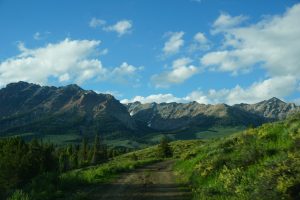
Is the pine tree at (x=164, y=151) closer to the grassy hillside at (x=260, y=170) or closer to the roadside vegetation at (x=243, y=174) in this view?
the roadside vegetation at (x=243, y=174)

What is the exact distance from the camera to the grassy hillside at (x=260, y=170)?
14422mm

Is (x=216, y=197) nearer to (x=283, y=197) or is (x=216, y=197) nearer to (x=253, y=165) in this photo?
(x=253, y=165)

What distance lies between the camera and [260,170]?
1884 centimetres

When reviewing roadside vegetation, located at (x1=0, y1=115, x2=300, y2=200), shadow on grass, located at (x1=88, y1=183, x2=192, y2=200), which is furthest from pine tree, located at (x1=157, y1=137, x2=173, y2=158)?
shadow on grass, located at (x1=88, y1=183, x2=192, y2=200)

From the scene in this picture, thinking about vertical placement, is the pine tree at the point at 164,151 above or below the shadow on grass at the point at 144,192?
above

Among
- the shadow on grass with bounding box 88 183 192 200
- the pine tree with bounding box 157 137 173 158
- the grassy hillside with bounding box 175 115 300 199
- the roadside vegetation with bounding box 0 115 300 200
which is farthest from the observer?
the pine tree with bounding box 157 137 173 158

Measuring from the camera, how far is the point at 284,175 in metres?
14.4

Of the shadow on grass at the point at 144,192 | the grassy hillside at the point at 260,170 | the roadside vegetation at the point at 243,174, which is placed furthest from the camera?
the shadow on grass at the point at 144,192

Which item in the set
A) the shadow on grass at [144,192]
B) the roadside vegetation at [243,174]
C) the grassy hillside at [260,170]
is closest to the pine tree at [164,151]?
the roadside vegetation at [243,174]

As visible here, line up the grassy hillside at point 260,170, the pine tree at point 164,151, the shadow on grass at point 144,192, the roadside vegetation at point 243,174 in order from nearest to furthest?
the grassy hillside at point 260,170
the roadside vegetation at point 243,174
the shadow on grass at point 144,192
the pine tree at point 164,151

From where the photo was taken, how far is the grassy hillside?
14422 millimetres

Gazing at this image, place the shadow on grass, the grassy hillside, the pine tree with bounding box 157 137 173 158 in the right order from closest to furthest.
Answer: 1. the grassy hillside
2. the shadow on grass
3. the pine tree with bounding box 157 137 173 158

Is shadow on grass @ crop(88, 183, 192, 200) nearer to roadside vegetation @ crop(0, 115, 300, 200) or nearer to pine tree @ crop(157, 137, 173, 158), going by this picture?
roadside vegetation @ crop(0, 115, 300, 200)

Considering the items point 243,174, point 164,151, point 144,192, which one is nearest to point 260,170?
point 243,174
